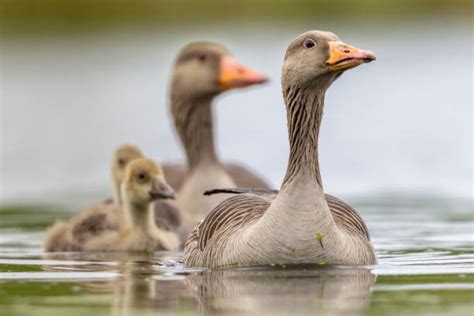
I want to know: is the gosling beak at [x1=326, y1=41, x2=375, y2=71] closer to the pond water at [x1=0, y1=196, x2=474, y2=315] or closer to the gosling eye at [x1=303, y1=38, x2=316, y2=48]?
the gosling eye at [x1=303, y1=38, x2=316, y2=48]

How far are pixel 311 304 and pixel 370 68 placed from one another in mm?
34093

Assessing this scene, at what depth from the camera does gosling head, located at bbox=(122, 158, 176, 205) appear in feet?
50.8

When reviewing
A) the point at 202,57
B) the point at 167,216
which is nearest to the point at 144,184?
the point at 167,216

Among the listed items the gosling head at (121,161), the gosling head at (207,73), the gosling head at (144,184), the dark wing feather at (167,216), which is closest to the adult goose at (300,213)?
the gosling head at (144,184)

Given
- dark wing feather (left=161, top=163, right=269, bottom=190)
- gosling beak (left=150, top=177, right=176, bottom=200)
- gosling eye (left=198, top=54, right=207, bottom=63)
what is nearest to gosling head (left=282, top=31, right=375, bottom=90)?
gosling beak (left=150, top=177, right=176, bottom=200)

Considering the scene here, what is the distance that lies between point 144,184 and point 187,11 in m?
44.4

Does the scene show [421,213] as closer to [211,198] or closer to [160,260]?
[211,198]

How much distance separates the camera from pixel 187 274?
11.9 meters

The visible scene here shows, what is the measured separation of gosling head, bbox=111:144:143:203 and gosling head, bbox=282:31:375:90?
19.4 feet

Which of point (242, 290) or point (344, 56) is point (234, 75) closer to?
point (344, 56)

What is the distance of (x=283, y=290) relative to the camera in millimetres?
10414

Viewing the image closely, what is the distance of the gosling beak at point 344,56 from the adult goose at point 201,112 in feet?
21.0

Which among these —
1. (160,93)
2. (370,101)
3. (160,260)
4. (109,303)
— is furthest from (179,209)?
(160,93)

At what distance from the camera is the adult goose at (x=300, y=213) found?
1132 cm
